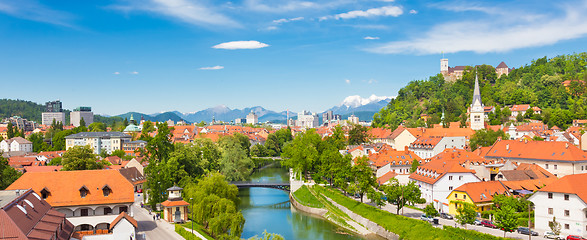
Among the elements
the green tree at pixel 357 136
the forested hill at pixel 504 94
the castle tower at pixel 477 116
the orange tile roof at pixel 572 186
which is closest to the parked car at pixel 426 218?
the orange tile roof at pixel 572 186

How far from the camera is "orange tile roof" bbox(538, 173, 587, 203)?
2914 centimetres

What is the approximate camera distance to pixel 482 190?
1388 inches

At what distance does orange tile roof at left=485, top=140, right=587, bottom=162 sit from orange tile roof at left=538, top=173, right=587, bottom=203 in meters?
13.9

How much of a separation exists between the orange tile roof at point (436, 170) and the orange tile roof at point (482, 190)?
253 cm

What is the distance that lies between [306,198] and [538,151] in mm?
22719

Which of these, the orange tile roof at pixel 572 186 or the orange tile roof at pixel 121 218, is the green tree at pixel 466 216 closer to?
the orange tile roof at pixel 572 186

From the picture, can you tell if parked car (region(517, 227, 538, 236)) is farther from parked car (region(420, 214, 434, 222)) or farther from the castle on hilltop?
the castle on hilltop

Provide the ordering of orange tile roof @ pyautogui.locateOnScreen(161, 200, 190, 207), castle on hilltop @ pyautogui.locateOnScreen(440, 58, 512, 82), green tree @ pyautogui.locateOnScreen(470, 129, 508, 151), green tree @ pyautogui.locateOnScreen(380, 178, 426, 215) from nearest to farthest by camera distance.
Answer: orange tile roof @ pyautogui.locateOnScreen(161, 200, 190, 207) < green tree @ pyautogui.locateOnScreen(380, 178, 426, 215) < green tree @ pyautogui.locateOnScreen(470, 129, 508, 151) < castle on hilltop @ pyautogui.locateOnScreen(440, 58, 512, 82)

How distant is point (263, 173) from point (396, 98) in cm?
5432

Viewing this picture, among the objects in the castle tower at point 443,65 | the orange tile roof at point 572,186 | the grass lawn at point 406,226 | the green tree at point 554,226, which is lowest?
the grass lawn at point 406,226

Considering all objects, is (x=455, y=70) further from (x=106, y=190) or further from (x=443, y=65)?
(x=106, y=190)

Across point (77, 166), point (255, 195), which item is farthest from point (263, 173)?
point (77, 166)

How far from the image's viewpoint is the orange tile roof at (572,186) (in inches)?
1147

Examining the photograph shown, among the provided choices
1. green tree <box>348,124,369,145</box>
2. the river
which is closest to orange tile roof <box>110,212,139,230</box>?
the river
